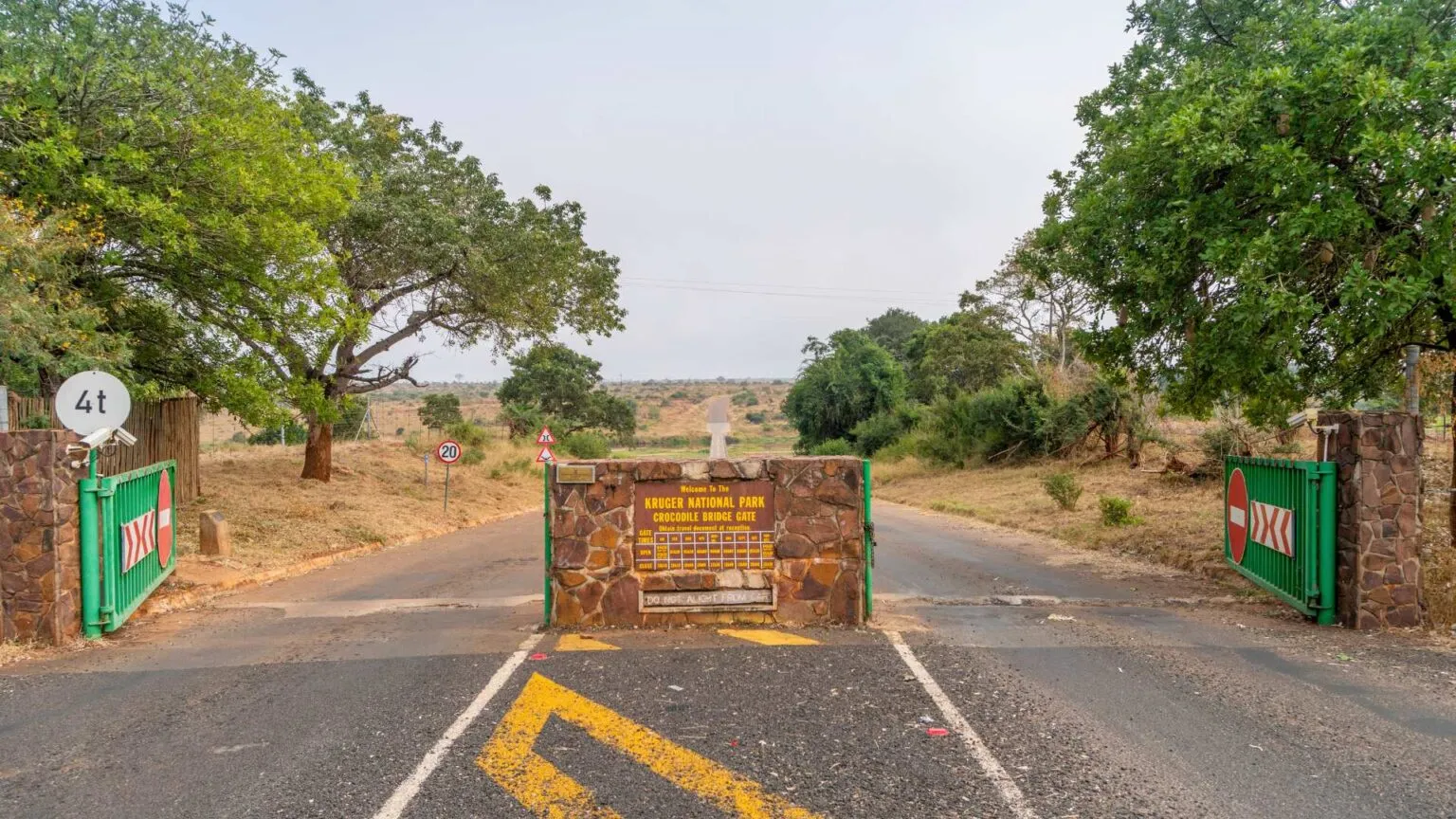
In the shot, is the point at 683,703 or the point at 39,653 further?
the point at 39,653

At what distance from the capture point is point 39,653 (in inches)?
297

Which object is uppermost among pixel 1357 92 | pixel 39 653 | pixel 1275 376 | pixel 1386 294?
pixel 1357 92

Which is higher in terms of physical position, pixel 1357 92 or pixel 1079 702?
pixel 1357 92

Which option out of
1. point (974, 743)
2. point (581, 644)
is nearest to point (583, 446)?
point (581, 644)

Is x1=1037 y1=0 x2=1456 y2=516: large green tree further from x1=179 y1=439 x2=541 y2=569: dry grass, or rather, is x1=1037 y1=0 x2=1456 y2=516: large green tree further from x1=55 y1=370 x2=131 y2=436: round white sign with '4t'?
x1=179 y1=439 x2=541 y2=569: dry grass

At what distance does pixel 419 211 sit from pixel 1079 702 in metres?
16.8

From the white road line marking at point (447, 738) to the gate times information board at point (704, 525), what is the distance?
1.41 m

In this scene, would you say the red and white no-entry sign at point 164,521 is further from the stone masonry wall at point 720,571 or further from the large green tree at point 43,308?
the stone masonry wall at point 720,571

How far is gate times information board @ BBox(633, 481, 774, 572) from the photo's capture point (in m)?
8.30

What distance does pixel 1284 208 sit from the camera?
9.05m

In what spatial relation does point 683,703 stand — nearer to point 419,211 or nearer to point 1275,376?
point 1275,376

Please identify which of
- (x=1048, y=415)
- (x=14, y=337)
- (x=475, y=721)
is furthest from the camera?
(x=1048, y=415)

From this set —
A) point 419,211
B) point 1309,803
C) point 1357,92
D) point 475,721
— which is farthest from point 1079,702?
point 419,211

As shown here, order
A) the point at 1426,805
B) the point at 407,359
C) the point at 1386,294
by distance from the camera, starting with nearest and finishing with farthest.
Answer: the point at 1426,805 → the point at 1386,294 → the point at 407,359
